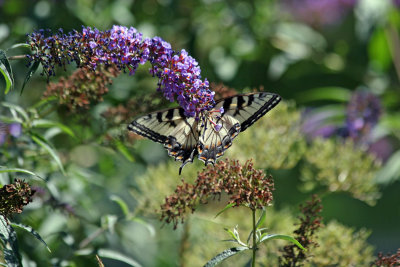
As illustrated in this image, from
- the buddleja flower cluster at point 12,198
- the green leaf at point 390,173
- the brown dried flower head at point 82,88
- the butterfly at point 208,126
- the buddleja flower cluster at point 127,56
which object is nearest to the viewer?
the buddleja flower cluster at point 12,198

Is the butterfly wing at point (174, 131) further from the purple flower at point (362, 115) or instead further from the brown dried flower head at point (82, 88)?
the purple flower at point (362, 115)

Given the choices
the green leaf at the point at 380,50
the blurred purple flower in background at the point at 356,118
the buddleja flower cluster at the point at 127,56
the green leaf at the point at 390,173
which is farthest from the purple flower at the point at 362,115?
the buddleja flower cluster at the point at 127,56

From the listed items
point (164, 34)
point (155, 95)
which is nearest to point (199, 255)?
point (155, 95)

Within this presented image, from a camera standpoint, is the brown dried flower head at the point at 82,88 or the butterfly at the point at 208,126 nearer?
the brown dried flower head at the point at 82,88

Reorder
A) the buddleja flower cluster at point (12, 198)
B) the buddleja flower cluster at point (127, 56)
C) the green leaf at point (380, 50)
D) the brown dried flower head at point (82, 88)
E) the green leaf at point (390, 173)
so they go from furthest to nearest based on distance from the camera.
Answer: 1. the green leaf at point (380, 50)
2. the green leaf at point (390, 173)
3. the brown dried flower head at point (82, 88)
4. the buddleja flower cluster at point (127, 56)
5. the buddleja flower cluster at point (12, 198)

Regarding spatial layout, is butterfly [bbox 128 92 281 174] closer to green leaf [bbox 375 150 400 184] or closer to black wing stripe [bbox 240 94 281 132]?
black wing stripe [bbox 240 94 281 132]
